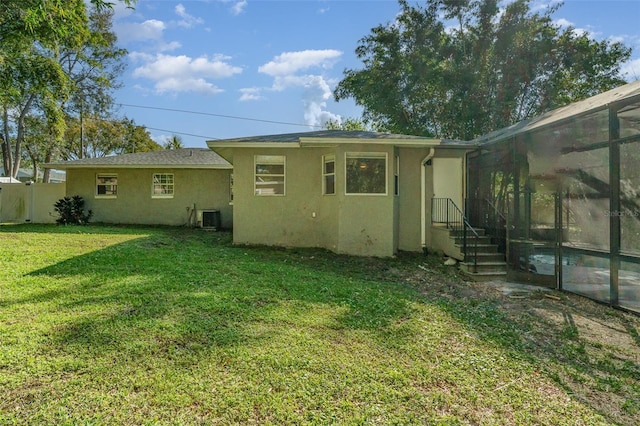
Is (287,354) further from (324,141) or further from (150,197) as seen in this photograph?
(150,197)

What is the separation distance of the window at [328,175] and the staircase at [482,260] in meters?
3.37

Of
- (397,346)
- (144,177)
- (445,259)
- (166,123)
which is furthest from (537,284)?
(166,123)

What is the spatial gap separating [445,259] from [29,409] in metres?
7.98

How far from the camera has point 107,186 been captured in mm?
13953

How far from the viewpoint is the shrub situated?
13156 mm

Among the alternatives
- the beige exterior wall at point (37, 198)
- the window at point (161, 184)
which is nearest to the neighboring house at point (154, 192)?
the window at point (161, 184)

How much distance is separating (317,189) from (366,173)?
1532mm

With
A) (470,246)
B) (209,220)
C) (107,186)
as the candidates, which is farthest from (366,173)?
(107,186)

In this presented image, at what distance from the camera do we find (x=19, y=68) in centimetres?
1120

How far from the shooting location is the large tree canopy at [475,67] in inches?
637

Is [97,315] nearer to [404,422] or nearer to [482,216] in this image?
[404,422]

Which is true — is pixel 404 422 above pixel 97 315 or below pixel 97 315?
below

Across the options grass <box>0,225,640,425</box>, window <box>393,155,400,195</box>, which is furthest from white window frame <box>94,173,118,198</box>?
window <box>393,155,400,195</box>

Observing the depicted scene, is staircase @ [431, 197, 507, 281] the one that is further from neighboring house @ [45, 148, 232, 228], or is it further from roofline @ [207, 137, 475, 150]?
neighboring house @ [45, 148, 232, 228]
